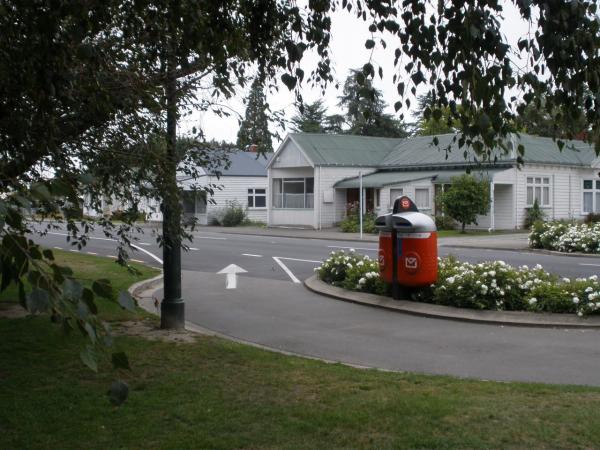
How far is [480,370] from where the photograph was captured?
7.55 metres

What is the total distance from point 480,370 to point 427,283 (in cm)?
419

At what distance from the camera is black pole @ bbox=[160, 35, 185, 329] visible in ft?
25.6

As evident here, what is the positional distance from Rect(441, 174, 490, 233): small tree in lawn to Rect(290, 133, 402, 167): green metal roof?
27.2 ft

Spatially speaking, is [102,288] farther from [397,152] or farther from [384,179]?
[397,152]

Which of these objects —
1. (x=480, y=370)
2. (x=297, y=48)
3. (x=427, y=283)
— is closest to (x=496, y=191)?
(x=427, y=283)

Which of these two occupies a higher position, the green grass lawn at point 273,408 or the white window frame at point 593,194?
the white window frame at point 593,194

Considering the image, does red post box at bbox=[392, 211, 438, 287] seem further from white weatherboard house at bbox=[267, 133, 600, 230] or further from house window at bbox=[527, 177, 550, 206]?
house window at bbox=[527, 177, 550, 206]

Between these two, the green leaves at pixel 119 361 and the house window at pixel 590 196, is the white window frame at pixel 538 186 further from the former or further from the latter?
the green leaves at pixel 119 361

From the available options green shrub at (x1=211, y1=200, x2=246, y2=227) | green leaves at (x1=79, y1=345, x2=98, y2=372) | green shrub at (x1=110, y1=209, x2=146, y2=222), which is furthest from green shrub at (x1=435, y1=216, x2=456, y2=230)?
green leaves at (x1=79, y1=345, x2=98, y2=372)

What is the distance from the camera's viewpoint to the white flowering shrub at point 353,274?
1293cm

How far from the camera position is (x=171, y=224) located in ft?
27.1

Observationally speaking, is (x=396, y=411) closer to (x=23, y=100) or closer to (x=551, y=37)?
(x=551, y=37)

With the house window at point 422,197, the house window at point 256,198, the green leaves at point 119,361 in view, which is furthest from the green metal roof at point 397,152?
the green leaves at point 119,361

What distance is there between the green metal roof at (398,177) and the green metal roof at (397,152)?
0.42m
